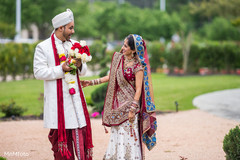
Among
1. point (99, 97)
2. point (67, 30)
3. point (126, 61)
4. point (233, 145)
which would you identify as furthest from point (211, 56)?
point (67, 30)

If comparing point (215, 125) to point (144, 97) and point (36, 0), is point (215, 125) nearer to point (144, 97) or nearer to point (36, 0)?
point (144, 97)

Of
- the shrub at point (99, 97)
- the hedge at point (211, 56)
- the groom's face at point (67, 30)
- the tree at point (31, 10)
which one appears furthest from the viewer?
the tree at point (31, 10)

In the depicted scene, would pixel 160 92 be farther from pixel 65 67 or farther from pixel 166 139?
pixel 65 67

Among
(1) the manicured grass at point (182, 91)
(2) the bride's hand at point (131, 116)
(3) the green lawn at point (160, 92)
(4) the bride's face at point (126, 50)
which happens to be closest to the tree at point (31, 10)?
(3) the green lawn at point (160, 92)

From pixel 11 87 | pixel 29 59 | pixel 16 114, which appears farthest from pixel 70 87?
pixel 29 59

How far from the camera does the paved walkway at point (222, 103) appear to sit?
1045cm

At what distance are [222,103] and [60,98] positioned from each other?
808cm

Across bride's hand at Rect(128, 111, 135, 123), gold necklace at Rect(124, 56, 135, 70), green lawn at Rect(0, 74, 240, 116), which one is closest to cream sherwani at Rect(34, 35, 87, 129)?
bride's hand at Rect(128, 111, 135, 123)

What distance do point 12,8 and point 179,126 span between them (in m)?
26.9

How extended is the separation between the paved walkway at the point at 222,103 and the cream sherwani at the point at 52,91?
5809 mm

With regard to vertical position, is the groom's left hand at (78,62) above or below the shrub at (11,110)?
above

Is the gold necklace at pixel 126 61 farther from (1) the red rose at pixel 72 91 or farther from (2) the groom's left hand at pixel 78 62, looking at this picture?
(1) the red rose at pixel 72 91

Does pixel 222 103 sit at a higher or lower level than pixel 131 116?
lower

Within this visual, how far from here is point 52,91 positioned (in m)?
4.94
